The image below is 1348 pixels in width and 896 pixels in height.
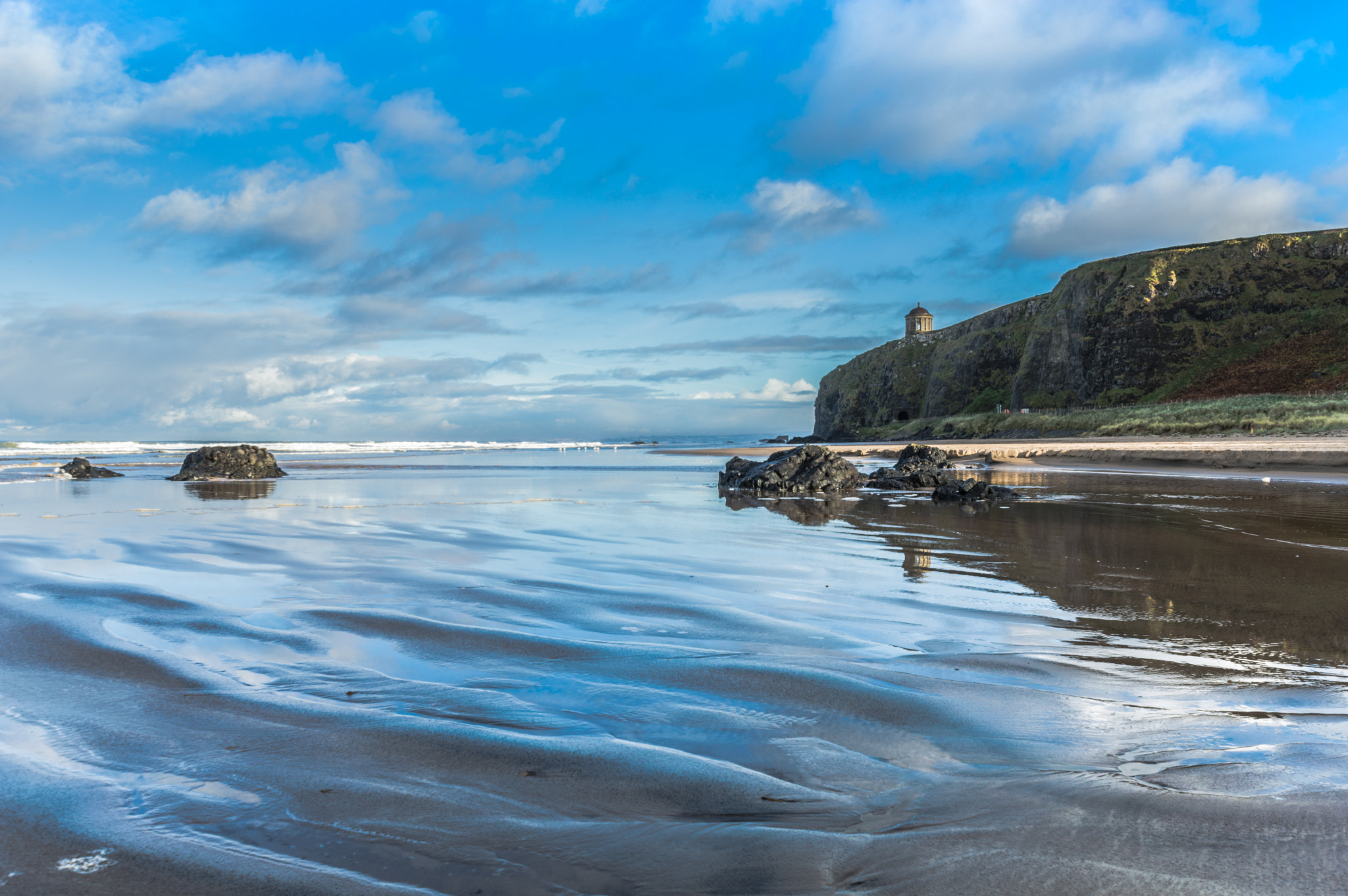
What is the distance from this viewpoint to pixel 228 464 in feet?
70.9

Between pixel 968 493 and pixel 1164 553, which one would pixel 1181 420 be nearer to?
pixel 968 493

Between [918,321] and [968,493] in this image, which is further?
[918,321]

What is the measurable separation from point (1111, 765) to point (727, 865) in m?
1.44

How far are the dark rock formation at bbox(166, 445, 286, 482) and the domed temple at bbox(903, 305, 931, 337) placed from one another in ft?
326

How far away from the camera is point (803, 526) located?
9.95m

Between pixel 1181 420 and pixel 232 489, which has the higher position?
pixel 1181 420

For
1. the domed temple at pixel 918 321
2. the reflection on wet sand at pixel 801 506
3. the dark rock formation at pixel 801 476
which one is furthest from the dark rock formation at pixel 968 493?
the domed temple at pixel 918 321

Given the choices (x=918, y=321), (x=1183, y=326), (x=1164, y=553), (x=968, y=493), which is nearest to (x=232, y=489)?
(x=968, y=493)

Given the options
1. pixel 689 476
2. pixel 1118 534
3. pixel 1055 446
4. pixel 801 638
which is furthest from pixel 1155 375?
pixel 801 638

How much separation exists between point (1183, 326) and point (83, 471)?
7939 cm

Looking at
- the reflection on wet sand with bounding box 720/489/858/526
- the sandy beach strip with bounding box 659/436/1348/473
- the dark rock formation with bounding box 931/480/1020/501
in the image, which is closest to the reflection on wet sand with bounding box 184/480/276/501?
the reflection on wet sand with bounding box 720/489/858/526

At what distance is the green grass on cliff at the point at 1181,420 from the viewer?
29219mm

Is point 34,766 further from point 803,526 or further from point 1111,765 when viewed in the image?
point 803,526

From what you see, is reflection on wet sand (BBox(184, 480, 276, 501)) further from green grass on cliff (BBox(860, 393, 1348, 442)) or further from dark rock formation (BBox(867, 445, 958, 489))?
green grass on cliff (BBox(860, 393, 1348, 442))
